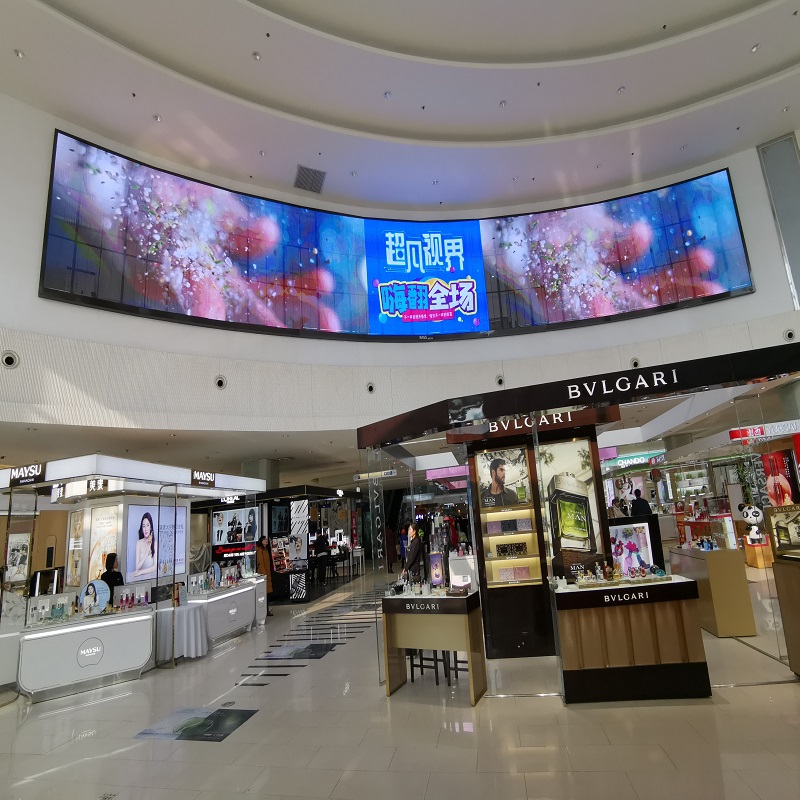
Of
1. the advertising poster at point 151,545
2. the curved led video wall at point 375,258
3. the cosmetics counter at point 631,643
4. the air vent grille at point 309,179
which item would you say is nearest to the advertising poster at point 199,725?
the cosmetics counter at point 631,643

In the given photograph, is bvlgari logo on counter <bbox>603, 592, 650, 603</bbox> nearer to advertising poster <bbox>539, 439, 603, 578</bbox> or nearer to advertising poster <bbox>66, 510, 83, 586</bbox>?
advertising poster <bbox>539, 439, 603, 578</bbox>

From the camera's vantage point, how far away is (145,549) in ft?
31.0

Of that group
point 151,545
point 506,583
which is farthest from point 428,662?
point 151,545

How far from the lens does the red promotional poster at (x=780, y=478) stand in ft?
17.6

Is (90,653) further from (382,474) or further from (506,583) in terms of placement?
(506,583)

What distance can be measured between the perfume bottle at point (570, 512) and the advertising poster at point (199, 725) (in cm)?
369

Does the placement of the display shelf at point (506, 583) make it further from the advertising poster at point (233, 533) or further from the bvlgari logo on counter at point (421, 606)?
the advertising poster at point (233, 533)

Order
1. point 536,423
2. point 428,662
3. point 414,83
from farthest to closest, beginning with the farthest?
point 414,83 → point 428,662 → point 536,423

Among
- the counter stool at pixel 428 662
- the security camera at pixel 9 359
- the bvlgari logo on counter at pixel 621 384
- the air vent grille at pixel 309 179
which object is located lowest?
the counter stool at pixel 428 662

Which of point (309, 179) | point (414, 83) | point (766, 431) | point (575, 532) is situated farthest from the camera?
point (309, 179)

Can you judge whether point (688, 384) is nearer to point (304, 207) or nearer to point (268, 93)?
point (268, 93)

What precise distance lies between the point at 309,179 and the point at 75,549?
982cm

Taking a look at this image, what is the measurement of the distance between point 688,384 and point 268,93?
10.3 m

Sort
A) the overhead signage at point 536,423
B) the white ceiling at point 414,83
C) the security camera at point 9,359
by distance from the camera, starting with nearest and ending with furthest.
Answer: the overhead signage at point 536,423
the security camera at point 9,359
the white ceiling at point 414,83
